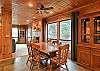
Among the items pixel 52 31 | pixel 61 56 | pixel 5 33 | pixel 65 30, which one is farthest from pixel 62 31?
pixel 61 56

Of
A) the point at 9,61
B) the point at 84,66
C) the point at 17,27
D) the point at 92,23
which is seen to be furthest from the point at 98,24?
the point at 17,27

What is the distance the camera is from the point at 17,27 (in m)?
18.1

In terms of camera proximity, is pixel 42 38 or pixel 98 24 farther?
pixel 42 38

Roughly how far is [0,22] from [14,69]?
8.11ft

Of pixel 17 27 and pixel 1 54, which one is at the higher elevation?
pixel 17 27

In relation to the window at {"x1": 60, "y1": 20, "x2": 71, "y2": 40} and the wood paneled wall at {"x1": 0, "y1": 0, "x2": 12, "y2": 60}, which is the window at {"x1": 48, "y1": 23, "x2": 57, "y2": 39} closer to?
the window at {"x1": 60, "y1": 20, "x2": 71, "y2": 40}

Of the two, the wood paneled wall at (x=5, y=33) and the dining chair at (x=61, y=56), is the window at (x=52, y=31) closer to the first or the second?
the wood paneled wall at (x=5, y=33)

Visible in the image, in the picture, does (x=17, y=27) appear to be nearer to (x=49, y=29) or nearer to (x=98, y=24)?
(x=49, y=29)

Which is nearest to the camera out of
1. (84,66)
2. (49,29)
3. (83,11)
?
(84,66)

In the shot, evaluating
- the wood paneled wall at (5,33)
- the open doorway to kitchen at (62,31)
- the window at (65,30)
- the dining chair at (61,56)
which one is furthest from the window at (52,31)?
the dining chair at (61,56)

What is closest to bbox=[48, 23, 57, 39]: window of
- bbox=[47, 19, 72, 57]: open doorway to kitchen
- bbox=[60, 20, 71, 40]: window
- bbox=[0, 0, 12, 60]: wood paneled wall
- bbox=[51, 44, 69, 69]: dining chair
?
bbox=[47, 19, 72, 57]: open doorway to kitchen

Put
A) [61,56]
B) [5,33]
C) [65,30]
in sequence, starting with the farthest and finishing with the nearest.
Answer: [65,30] < [5,33] < [61,56]

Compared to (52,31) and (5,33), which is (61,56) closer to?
(5,33)

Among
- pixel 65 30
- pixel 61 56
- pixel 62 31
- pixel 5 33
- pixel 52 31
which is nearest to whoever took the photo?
pixel 61 56
